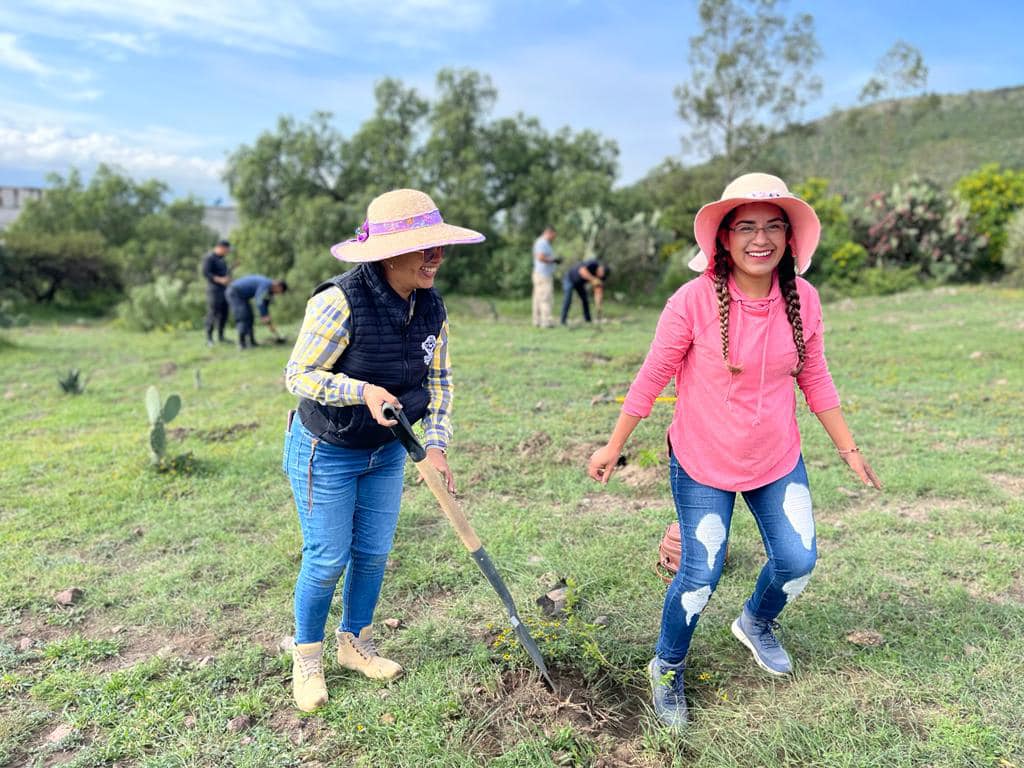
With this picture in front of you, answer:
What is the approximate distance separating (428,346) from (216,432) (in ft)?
14.2

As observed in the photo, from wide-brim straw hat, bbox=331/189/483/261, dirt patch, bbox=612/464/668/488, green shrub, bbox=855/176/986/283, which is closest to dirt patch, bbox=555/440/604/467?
dirt patch, bbox=612/464/668/488

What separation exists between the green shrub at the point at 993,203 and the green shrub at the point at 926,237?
37cm

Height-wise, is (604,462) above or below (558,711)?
above

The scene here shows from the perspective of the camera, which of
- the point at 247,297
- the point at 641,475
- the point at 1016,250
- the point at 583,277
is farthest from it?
the point at 1016,250

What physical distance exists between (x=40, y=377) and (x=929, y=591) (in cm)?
998

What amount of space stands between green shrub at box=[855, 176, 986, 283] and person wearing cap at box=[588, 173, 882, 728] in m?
17.9

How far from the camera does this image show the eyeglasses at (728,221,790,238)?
7.81 ft

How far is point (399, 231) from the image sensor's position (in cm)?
240

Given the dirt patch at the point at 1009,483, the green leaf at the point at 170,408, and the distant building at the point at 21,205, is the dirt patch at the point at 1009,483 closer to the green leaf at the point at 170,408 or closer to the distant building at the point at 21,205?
the green leaf at the point at 170,408

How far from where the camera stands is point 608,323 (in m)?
13.2

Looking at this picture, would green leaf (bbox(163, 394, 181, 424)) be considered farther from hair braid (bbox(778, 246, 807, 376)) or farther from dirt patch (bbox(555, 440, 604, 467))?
hair braid (bbox(778, 246, 807, 376))

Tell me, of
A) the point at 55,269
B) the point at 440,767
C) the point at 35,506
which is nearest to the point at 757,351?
the point at 440,767

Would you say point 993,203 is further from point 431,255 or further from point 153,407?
point 431,255

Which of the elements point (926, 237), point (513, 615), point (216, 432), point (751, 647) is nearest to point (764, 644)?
point (751, 647)
